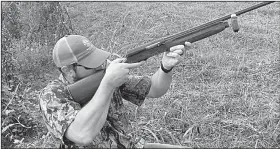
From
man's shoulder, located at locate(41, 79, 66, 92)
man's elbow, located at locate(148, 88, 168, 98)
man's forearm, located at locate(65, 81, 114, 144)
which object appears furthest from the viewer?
man's elbow, located at locate(148, 88, 168, 98)

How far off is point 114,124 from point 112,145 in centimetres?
18

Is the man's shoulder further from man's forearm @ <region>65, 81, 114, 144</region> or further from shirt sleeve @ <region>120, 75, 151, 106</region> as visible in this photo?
shirt sleeve @ <region>120, 75, 151, 106</region>

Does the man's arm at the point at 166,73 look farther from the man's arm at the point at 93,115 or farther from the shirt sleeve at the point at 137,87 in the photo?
the man's arm at the point at 93,115

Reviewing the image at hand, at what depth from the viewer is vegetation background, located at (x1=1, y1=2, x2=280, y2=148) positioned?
455 centimetres

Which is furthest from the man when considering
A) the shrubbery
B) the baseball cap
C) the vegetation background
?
the shrubbery

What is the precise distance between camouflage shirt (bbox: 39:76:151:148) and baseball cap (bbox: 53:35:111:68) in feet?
0.66

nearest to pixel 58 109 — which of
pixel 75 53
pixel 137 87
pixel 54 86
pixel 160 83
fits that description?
pixel 54 86

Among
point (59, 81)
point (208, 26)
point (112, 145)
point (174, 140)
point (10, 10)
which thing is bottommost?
point (174, 140)

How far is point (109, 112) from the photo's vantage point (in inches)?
127

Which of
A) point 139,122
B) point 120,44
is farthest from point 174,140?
point 120,44

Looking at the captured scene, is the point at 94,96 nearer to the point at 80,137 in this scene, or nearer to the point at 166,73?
the point at 80,137

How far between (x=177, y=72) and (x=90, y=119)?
12.6 ft

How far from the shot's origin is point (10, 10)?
768 cm

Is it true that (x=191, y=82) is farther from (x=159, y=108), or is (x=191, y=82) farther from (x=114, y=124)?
(x=114, y=124)
